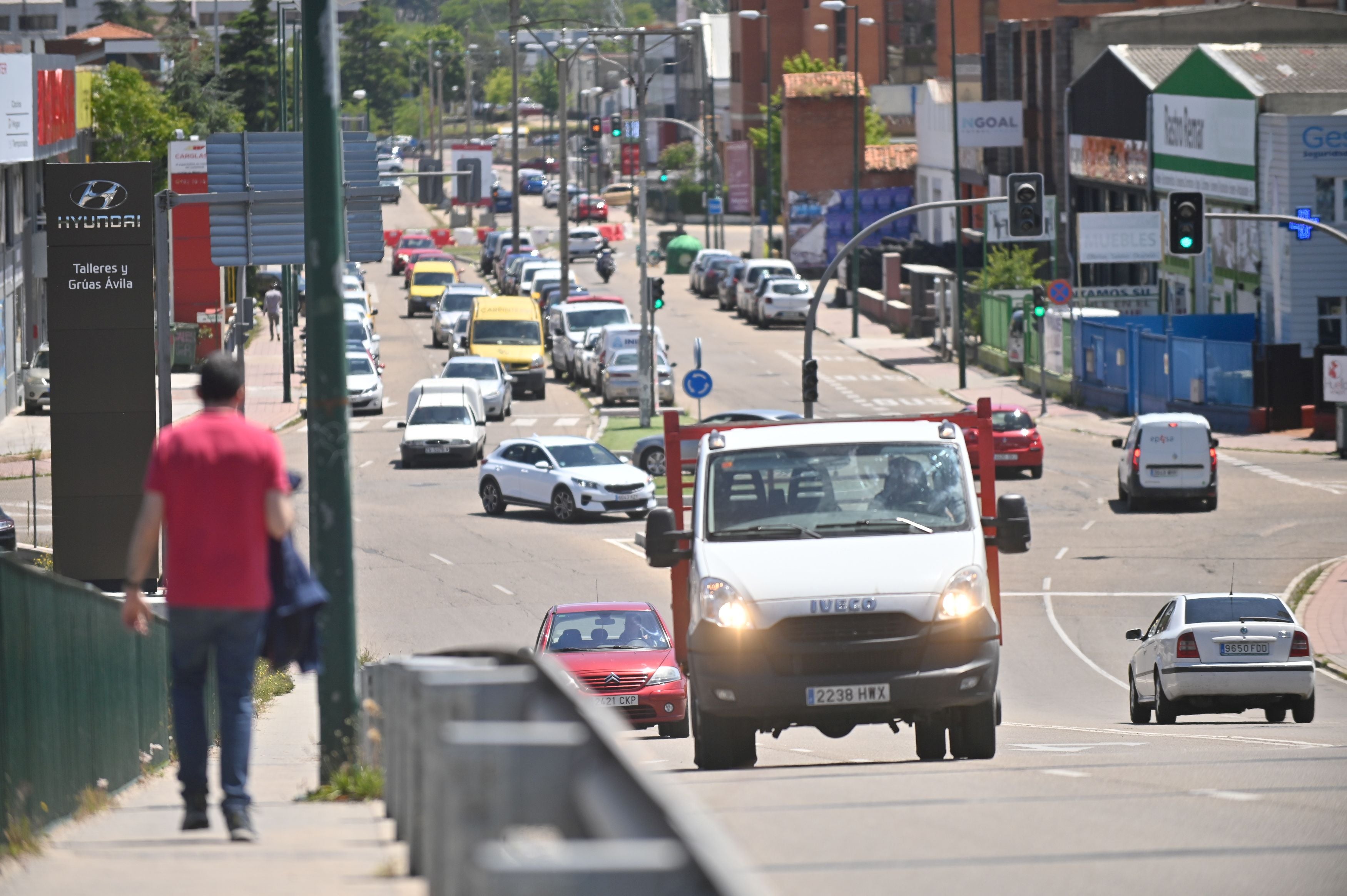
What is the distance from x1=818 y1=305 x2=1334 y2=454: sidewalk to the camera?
4178cm

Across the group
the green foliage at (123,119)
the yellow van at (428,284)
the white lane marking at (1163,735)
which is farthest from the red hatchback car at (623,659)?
the yellow van at (428,284)

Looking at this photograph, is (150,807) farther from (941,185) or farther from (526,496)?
(941,185)

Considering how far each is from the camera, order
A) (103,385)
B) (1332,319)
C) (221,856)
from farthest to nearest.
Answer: (1332,319) < (103,385) < (221,856)

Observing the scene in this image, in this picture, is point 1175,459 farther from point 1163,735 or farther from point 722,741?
point 722,741

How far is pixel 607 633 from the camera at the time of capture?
19.5 m

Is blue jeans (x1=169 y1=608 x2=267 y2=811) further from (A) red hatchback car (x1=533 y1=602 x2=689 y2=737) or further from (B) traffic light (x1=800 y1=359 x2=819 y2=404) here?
(B) traffic light (x1=800 y1=359 x2=819 y2=404)

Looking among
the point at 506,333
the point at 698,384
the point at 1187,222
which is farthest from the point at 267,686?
the point at 506,333

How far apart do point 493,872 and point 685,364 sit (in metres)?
54.1

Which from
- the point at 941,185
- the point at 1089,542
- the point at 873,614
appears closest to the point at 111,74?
the point at 941,185

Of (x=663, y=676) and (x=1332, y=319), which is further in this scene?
(x=1332, y=319)

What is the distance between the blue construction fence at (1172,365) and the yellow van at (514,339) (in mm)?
14636

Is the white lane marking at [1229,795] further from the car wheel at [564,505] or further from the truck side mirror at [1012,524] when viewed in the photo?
the car wheel at [564,505]

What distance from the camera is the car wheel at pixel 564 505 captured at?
34062 millimetres

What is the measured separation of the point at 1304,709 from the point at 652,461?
20.1 meters
